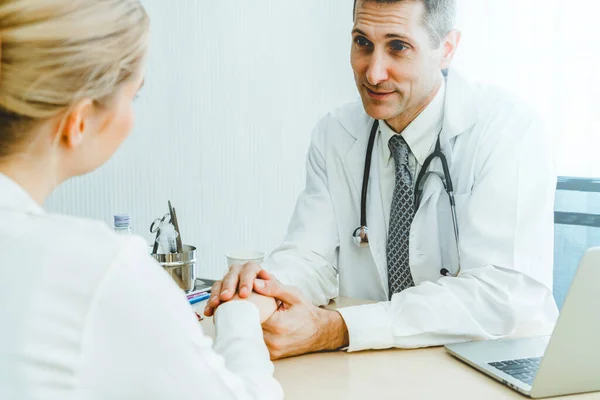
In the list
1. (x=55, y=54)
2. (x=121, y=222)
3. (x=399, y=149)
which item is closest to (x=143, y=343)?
(x=55, y=54)

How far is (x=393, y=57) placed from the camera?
64.0 inches

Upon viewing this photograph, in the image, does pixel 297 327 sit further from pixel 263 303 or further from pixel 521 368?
pixel 521 368

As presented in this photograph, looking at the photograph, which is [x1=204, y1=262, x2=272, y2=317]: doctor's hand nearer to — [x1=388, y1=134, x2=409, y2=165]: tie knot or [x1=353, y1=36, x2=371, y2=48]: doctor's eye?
[x1=388, y1=134, x2=409, y2=165]: tie knot

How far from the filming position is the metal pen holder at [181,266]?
59.8 inches

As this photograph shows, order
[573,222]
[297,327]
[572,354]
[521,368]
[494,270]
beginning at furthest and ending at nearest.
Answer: [573,222] → [494,270] → [297,327] → [521,368] → [572,354]

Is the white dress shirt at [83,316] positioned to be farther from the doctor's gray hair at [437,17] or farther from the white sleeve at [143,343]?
the doctor's gray hair at [437,17]

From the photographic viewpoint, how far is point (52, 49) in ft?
2.16

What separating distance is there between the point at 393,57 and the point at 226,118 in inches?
60.9

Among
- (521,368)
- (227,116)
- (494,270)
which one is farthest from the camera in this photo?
(227,116)

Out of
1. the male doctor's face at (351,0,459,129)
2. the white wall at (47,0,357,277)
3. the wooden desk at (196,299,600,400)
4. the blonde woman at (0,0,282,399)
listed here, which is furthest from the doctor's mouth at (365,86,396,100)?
the white wall at (47,0,357,277)

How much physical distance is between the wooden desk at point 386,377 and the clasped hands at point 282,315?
2 cm

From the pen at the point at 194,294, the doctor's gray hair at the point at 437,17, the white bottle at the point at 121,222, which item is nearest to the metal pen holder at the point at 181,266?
the pen at the point at 194,294

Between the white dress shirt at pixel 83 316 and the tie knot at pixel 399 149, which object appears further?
the tie knot at pixel 399 149

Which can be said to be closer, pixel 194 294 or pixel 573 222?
pixel 194 294
